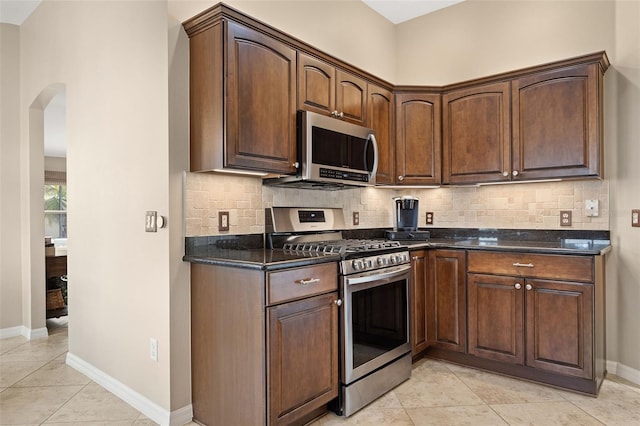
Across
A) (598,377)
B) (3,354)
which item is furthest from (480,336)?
(3,354)

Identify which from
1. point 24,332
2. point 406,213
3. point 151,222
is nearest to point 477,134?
point 406,213

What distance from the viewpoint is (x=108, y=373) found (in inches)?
106

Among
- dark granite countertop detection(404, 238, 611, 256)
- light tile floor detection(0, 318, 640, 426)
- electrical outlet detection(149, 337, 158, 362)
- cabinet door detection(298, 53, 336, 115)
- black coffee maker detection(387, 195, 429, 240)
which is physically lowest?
light tile floor detection(0, 318, 640, 426)

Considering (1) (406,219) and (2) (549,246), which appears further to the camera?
(1) (406,219)

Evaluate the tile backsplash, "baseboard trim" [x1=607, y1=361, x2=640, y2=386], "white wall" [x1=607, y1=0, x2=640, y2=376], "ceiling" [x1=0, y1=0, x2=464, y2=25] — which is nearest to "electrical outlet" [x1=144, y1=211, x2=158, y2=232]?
the tile backsplash

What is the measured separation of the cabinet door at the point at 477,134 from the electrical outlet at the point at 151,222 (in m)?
2.34

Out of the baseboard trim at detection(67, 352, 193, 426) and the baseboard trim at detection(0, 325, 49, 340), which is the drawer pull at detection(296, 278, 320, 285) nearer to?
the baseboard trim at detection(67, 352, 193, 426)

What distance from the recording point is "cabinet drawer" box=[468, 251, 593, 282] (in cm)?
249

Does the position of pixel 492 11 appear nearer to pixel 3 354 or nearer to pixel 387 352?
pixel 387 352

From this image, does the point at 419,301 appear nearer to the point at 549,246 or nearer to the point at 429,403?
the point at 429,403

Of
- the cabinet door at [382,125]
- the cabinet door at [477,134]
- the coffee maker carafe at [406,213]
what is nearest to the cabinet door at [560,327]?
the cabinet door at [477,134]

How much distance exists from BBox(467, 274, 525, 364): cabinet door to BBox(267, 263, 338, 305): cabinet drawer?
1259mm

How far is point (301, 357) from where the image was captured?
6.64 ft

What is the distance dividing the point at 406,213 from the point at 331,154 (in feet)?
4.03
